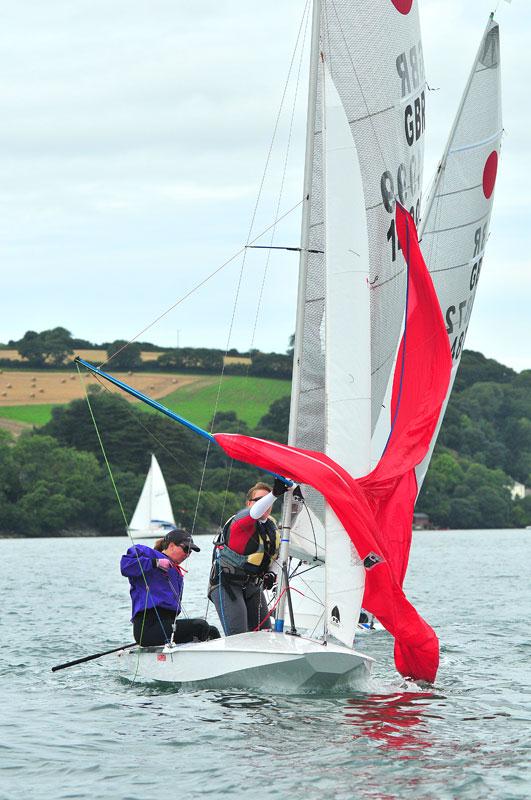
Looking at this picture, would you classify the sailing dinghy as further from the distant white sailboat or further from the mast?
the distant white sailboat

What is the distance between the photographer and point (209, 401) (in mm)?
93438

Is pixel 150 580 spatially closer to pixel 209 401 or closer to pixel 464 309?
pixel 464 309

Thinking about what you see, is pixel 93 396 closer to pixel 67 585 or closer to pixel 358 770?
pixel 67 585

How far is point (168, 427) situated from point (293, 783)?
7972cm

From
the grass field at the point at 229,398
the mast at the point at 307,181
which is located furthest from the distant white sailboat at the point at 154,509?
the mast at the point at 307,181

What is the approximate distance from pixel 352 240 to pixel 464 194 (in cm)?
670

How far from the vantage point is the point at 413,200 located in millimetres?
14664

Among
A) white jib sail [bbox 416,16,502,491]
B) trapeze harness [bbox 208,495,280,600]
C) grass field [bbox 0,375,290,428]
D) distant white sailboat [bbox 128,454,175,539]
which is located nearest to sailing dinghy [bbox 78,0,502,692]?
trapeze harness [bbox 208,495,280,600]

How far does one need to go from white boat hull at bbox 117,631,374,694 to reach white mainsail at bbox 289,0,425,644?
331 millimetres

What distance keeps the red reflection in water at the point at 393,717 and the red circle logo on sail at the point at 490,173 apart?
8.48 meters

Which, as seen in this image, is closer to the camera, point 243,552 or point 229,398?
point 243,552

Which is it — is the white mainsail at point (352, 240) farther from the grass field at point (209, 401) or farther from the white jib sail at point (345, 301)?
the grass field at point (209, 401)

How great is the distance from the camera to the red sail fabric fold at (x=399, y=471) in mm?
11352

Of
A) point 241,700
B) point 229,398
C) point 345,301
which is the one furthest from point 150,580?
point 229,398
